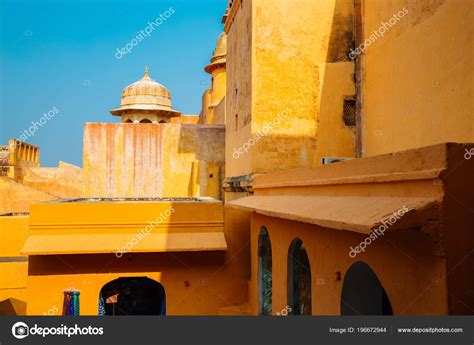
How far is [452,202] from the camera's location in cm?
323

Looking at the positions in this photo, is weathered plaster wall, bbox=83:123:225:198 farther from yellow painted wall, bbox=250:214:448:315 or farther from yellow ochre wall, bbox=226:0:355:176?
yellow painted wall, bbox=250:214:448:315

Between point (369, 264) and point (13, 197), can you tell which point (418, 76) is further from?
point (13, 197)

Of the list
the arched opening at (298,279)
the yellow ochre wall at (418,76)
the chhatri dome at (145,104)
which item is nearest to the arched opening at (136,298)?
the arched opening at (298,279)

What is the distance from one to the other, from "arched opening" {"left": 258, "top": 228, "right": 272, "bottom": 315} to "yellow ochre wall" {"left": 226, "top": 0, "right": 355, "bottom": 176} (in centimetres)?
173

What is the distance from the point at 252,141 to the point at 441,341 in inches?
267

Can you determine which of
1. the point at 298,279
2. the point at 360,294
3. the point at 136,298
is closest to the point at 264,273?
the point at 298,279

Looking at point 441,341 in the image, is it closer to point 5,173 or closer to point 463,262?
point 463,262

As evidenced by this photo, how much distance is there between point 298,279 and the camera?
714cm

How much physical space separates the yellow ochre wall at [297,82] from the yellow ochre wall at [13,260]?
6917 millimetres

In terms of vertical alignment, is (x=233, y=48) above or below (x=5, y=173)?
above

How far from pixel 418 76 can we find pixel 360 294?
4366 millimetres

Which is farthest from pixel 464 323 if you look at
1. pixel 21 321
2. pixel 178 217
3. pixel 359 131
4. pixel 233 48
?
pixel 233 48

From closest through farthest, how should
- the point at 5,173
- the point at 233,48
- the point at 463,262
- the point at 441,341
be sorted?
1. the point at 463,262
2. the point at 441,341
3. the point at 233,48
4. the point at 5,173

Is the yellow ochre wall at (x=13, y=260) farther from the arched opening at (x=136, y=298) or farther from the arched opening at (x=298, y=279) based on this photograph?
the arched opening at (x=298, y=279)
